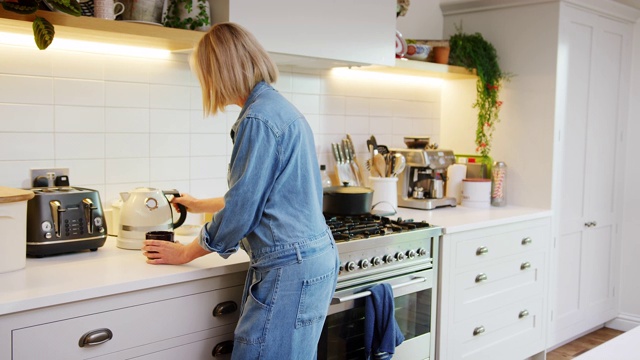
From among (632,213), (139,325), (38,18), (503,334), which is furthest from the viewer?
(632,213)

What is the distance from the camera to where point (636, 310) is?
4.33 metres

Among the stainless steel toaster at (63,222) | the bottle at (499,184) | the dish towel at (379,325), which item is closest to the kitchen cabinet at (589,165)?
the bottle at (499,184)

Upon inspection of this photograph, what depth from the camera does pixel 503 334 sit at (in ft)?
11.1

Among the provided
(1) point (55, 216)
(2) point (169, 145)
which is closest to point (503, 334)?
(2) point (169, 145)

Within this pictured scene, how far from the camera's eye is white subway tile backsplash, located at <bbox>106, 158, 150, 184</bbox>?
2.60 m

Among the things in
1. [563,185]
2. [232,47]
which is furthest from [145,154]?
[563,185]

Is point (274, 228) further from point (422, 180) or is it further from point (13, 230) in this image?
point (422, 180)

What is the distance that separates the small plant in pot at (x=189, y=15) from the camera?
247 cm

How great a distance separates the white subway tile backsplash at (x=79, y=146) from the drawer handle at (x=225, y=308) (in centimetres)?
82

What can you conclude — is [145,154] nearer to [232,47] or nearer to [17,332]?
[232,47]

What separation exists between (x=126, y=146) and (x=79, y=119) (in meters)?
0.21

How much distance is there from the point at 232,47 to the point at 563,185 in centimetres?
248

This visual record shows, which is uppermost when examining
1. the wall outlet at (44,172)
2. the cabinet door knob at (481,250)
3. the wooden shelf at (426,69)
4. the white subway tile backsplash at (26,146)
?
the wooden shelf at (426,69)

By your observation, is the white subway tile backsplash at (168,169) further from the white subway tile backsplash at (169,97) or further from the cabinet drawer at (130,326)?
the cabinet drawer at (130,326)
